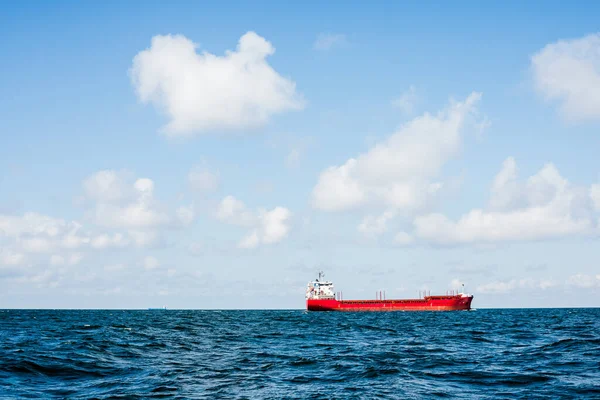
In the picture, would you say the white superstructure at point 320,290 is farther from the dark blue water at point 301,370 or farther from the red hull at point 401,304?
the dark blue water at point 301,370

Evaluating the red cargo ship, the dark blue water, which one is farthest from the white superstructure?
the dark blue water

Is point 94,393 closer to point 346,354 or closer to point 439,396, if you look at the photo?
point 439,396

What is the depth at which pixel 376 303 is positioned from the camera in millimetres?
139625

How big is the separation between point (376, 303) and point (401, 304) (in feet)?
22.9

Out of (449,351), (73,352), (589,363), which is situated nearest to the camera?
(589,363)

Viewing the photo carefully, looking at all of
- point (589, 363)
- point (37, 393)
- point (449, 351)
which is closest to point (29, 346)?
point (37, 393)

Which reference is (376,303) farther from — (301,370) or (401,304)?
(301,370)

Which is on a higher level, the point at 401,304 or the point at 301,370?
the point at 301,370

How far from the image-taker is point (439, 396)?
2005 centimetres

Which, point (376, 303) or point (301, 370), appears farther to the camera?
point (376, 303)

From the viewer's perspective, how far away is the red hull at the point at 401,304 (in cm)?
13488

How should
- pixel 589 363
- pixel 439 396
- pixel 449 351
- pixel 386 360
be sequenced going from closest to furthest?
pixel 439 396, pixel 589 363, pixel 386 360, pixel 449 351

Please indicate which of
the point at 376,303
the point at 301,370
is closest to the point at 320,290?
the point at 376,303

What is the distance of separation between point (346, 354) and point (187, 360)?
34.6 ft
